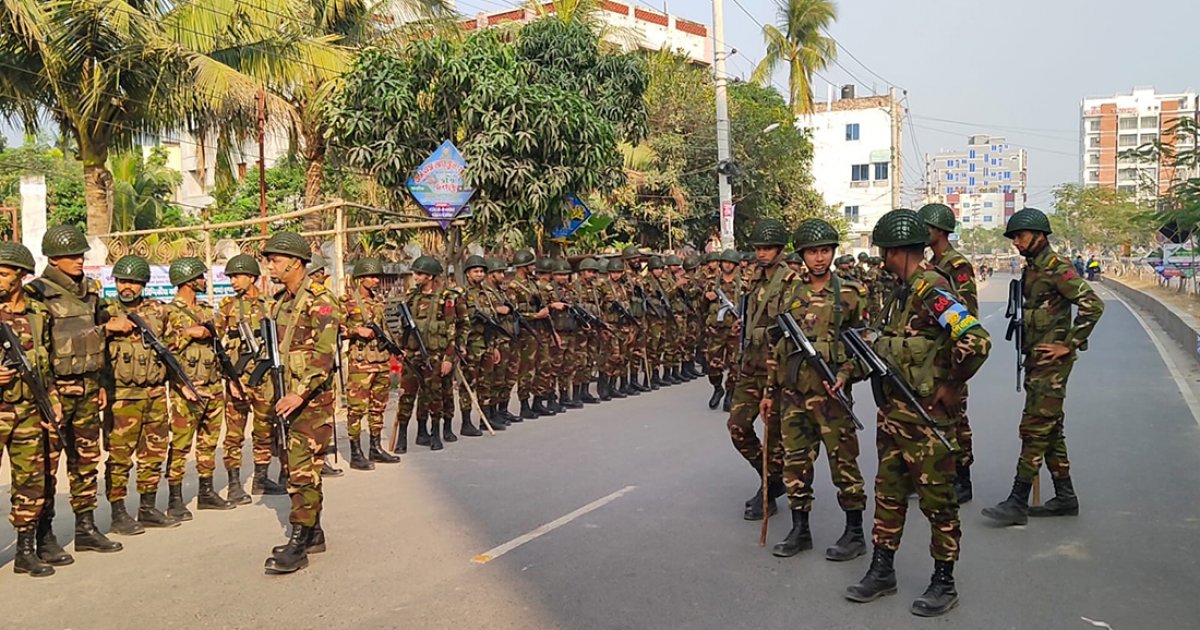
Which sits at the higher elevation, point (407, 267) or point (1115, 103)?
point (1115, 103)

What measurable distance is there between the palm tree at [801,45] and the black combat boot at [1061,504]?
32.8 m

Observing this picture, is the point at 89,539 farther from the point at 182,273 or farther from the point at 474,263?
the point at 474,263

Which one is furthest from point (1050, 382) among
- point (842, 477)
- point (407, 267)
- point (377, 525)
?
point (407, 267)

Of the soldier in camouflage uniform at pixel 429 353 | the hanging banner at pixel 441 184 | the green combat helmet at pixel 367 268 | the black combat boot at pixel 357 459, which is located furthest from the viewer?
the hanging banner at pixel 441 184

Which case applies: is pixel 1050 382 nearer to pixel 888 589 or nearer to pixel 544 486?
pixel 888 589

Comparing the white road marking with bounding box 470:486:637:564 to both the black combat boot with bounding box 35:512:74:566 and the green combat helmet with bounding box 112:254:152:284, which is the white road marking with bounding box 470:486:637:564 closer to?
the black combat boot with bounding box 35:512:74:566

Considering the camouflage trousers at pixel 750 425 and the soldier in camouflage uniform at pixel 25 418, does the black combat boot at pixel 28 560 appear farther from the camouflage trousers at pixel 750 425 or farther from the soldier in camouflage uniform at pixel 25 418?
the camouflage trousers at pixel 750 425

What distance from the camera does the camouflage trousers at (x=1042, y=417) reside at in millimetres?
5547

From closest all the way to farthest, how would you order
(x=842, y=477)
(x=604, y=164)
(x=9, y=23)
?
(x=842, y=477) < (x=9, y=23) < (x=604, y=164)

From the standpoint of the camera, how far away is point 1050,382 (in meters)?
5.56

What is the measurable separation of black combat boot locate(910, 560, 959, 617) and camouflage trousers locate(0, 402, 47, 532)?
4.48m

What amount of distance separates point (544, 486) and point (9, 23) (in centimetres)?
956

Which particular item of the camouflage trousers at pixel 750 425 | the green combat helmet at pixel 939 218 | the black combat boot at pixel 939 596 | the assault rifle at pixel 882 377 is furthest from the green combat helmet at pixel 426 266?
the black combat boot at pixel 939 596

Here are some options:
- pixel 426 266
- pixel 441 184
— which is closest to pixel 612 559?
pixel 426 266
